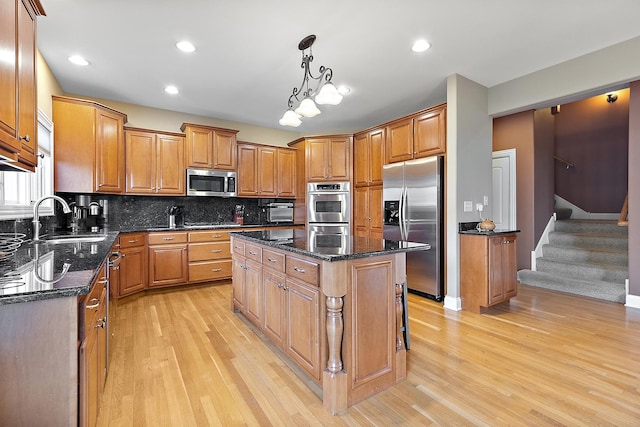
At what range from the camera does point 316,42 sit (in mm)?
2836

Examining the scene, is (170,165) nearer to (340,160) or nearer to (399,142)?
(340,160)

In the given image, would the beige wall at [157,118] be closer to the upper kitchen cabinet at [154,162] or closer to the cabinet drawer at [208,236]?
the upper kitchen cabinet at [154,162]

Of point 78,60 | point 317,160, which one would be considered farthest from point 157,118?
point 317,160

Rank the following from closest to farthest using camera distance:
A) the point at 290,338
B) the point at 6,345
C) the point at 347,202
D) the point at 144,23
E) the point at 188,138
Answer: the point at 6,345 < the point at 290,338 < the point at 144,23 < the point at 188,138 < the point at 347,202

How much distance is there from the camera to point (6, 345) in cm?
105

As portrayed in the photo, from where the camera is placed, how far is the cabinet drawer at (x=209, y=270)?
4.33 metres

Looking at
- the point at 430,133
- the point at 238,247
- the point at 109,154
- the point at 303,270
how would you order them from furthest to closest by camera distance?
the point at 109,154 → the point at 430,133 → the point at 238,247 → the point at 303,270

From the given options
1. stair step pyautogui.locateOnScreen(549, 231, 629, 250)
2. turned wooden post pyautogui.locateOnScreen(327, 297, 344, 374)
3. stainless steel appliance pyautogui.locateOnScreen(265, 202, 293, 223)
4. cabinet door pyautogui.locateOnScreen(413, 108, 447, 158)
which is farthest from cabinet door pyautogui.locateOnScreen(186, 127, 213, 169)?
stair step pyautogui.locateOnScreen(549, 231, 629, 250)

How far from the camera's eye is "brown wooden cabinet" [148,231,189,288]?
4.08m

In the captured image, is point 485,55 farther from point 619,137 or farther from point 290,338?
point 619,137

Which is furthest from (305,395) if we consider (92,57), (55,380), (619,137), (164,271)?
(619,137)

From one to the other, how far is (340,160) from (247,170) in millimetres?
1560

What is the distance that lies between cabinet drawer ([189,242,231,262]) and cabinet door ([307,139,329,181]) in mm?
1830

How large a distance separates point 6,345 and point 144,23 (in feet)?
8.32
